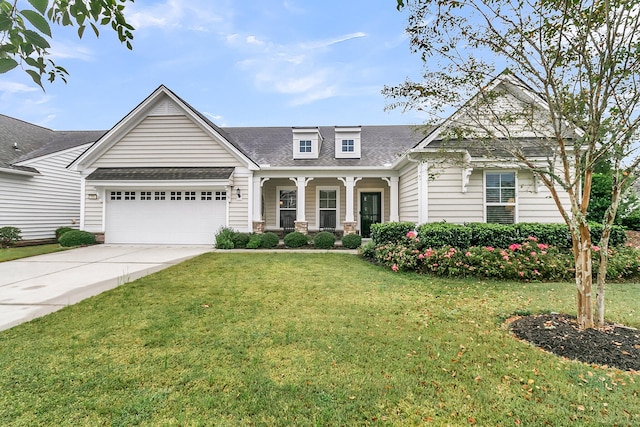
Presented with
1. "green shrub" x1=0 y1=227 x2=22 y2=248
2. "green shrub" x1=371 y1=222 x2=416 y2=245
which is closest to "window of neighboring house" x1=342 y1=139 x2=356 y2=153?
"green shrub" x1=371 y1=222 x2=416 y2=245

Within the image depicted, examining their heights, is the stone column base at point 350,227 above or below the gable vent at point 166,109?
below

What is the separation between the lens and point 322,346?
333 cm

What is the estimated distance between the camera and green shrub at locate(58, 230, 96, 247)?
37.8 feet

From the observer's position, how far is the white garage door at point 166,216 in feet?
40.6

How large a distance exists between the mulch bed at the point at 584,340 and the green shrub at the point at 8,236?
16792mm

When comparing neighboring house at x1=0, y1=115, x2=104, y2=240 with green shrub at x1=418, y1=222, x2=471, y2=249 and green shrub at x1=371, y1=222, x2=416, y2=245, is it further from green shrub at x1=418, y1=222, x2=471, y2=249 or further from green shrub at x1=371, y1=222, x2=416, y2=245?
green shrub at x1=418, y1=222, x2=471, y2=249

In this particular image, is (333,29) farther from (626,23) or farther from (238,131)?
(238,131)

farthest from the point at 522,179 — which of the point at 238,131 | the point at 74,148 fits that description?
the point at 74,148

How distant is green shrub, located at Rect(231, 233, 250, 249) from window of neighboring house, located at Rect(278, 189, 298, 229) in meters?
2.88

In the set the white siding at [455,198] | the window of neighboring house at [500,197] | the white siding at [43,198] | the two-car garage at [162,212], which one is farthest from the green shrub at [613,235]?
the white siding at [43,198]

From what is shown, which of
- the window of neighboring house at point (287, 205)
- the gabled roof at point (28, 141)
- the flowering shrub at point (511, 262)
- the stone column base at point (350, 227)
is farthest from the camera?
the window of neighboring house at point (287, 205)

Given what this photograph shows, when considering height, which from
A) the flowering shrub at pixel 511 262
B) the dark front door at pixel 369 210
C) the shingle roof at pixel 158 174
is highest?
the shingle roof at pixel 158 174

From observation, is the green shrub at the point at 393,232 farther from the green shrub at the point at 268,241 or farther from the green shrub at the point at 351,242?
the green shrub at the point at 268,241

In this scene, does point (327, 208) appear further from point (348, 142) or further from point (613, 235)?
point (613, 235)
